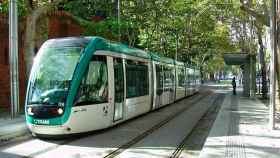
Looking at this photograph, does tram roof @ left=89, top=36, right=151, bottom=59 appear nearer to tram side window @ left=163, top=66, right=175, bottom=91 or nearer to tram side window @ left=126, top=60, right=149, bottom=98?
tram side window @ left=126, top=60, right=149, bottom=98

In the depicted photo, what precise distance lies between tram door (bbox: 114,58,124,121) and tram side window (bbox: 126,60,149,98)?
736 millimetres

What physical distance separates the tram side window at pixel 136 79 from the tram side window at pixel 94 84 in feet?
7.90

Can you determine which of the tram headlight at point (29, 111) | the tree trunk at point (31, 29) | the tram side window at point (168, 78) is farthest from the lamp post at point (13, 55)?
the tram side window at point (168, 78)

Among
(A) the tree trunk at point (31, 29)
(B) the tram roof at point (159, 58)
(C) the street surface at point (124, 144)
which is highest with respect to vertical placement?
(A) the tree trunk at point (31, 29)

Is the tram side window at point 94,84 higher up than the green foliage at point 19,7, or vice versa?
the green foliage at point 19,7

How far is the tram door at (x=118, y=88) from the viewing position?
1403 centimetres

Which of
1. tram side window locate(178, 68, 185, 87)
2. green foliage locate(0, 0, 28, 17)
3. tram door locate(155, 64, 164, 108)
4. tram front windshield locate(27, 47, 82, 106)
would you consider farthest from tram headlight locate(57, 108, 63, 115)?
tram side window locate(178, 68, 185, 87)

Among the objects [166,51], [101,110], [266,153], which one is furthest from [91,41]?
[166,51]

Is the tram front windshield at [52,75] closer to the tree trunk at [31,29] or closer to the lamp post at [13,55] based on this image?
the lamp post at [13,55]

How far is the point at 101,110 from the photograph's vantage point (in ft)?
41.9

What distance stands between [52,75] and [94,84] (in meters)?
1.24

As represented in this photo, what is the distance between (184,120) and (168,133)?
408 cm

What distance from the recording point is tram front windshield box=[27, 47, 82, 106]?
11.8 meters

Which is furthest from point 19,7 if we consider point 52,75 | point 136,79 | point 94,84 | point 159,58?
point 94,84
